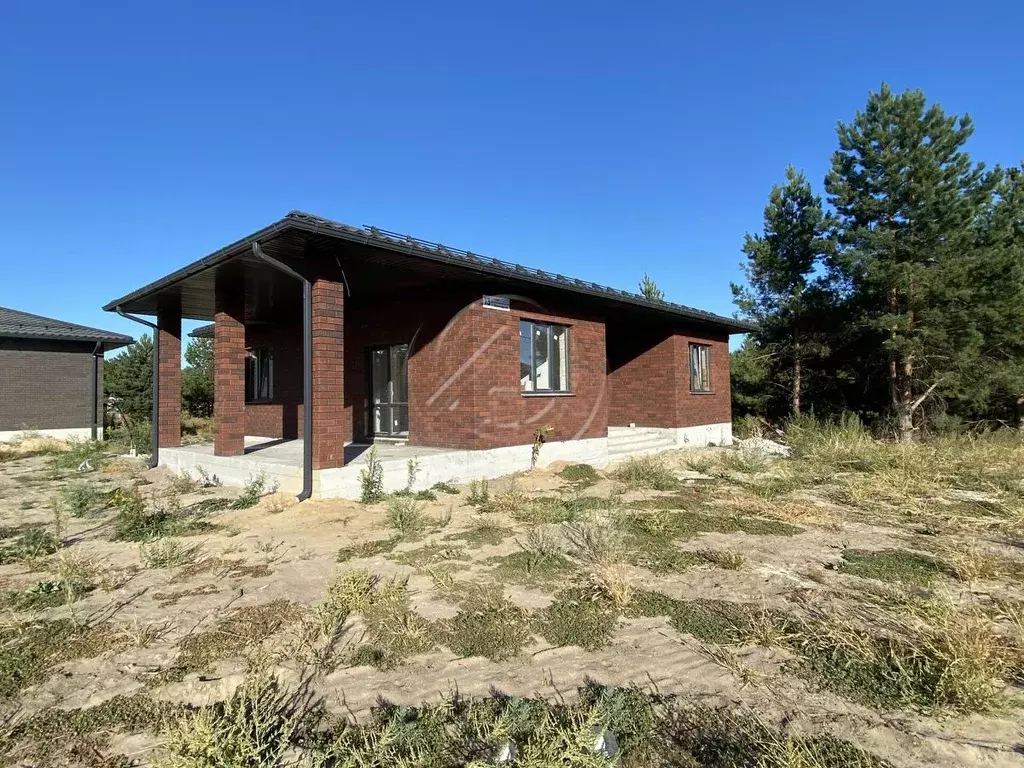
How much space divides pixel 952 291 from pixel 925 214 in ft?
6.83

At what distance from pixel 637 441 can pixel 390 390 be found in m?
5.88

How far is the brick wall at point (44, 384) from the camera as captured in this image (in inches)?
650

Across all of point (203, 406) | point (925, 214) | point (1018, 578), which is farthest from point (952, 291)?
point (203, 406)

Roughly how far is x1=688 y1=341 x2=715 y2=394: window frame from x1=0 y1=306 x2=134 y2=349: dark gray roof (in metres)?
18.1

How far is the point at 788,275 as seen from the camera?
17438 millimetres

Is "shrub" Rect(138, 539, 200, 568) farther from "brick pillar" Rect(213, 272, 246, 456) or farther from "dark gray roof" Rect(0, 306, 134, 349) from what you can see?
"dark gray roof" Rect(0, 306, 134, 349)

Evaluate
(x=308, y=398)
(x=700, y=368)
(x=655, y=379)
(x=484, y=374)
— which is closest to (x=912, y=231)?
(x=700, y=368)

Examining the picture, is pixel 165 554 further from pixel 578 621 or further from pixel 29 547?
pixel 578 621

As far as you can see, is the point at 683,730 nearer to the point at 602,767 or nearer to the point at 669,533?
the point at 602,767

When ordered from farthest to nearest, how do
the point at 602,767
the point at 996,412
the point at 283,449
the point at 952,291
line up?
1. the point at 996,412
2. the point at 952,291
3. the point at 283,449
4. the point at 602,767

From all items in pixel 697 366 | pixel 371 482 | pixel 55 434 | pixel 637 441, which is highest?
pixel 697 366

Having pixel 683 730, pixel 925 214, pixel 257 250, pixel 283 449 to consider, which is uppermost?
pixel 925 214

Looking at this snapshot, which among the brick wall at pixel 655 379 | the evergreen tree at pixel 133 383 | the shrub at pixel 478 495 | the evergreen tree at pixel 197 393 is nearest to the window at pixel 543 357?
the shrub at pixel 478 495

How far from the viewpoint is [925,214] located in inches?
550
